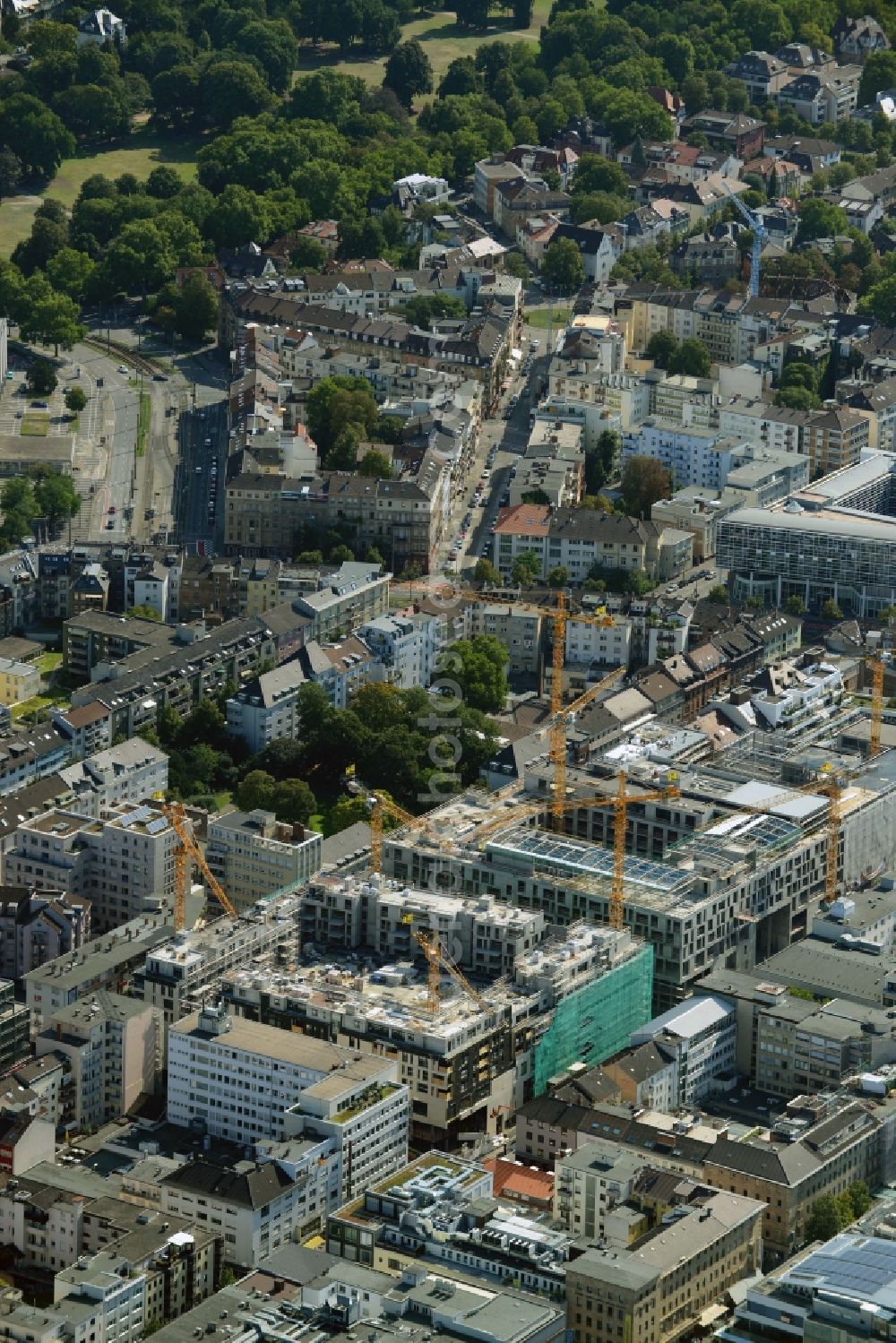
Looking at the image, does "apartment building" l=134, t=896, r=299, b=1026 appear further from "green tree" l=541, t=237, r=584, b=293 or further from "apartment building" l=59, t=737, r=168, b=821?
"green tree" l=541, t=237, r=584, b=293

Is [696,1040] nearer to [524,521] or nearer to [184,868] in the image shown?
[184,868]

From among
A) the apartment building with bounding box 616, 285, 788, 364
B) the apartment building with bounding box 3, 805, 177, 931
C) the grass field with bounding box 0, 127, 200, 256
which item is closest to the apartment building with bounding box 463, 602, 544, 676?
the apartment building with bounding box 3, 805, 177, 931

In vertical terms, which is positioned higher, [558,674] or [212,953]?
[558,674]

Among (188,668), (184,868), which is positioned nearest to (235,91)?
(188,668)

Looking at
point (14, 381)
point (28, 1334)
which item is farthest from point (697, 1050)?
point (14, 381)

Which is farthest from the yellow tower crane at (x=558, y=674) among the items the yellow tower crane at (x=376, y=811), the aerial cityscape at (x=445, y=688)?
the yellow tower crane at (x=376, y=811)

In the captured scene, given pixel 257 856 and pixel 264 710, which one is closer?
pixel 257 856
